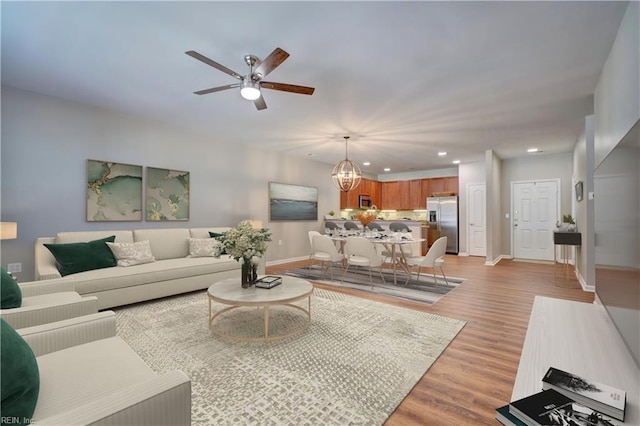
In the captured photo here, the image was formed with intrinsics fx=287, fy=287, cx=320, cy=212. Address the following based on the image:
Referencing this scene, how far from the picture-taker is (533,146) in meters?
6.12

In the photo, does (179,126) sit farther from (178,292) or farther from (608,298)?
(608,298)

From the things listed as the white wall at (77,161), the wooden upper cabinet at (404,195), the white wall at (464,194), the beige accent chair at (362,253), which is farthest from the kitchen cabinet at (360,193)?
the beige accent chair at (362,253)

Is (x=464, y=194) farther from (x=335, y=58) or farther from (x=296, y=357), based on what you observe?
(x=296, y=357)

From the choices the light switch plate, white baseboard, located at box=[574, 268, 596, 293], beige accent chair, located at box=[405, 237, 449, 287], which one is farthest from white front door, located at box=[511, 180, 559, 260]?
the light switch plate

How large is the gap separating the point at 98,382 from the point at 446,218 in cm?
860

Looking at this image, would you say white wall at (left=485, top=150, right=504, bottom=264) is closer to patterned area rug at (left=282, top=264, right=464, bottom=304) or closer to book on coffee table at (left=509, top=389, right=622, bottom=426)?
patterned area rug at (left=282, top=264, right=464, bottom=304)

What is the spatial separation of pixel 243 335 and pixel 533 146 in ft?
22.2

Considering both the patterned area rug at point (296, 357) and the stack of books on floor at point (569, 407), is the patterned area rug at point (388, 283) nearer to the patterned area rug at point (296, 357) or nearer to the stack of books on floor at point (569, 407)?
the patterned area rug at point (296, 357)

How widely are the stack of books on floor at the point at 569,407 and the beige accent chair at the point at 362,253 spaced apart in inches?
128

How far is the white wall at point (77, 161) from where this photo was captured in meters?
3.46

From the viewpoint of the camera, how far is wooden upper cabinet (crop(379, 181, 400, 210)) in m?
9.91

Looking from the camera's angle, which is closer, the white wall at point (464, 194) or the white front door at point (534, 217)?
the white front door at point (534, 217)

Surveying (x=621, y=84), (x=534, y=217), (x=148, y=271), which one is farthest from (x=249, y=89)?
(x=534, y=217)

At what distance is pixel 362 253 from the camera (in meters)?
4.59
